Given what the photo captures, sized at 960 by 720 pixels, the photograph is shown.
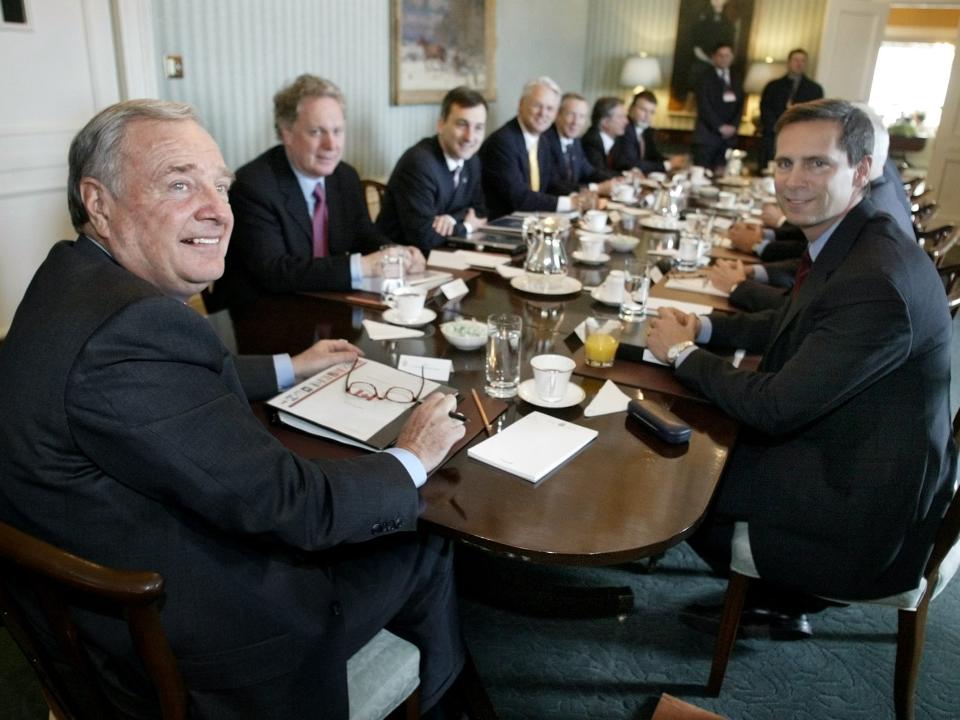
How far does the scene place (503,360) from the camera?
5.01ft

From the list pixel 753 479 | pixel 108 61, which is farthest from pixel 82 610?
pixel 108 61

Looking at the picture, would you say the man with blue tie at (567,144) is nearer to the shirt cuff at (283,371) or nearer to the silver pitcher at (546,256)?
the silver pitcher at (546,256)

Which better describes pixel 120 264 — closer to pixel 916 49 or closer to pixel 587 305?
pixel 587 305

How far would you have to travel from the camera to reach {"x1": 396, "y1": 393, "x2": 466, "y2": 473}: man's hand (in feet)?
4.00

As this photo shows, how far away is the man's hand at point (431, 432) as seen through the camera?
122cm

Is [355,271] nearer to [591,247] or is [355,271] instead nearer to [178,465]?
[591,247]

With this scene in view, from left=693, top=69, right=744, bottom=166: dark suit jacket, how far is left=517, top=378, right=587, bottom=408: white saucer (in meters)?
6.83

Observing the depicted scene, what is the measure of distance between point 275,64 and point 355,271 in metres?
2.45

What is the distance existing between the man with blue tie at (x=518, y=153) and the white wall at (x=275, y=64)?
110 centimetres

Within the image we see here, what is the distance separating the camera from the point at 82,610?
39.3 inches

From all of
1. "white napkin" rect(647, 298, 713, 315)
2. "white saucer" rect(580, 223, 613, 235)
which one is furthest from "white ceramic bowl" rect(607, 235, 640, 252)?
"white napkin" rect(647, 298, 713, 315)

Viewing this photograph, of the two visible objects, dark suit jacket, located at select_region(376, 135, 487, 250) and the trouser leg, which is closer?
the trouser leg

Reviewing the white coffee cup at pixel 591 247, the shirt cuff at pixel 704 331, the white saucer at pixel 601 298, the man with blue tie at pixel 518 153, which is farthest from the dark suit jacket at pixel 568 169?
the shirt cuff at pixel 704 331

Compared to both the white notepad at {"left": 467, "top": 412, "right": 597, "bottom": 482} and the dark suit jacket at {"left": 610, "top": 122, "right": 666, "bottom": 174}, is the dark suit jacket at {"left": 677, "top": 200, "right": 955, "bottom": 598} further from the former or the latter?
the dark suit jacket at {"left": 610, "top": 122, "right": 666, "bottom": 174}
